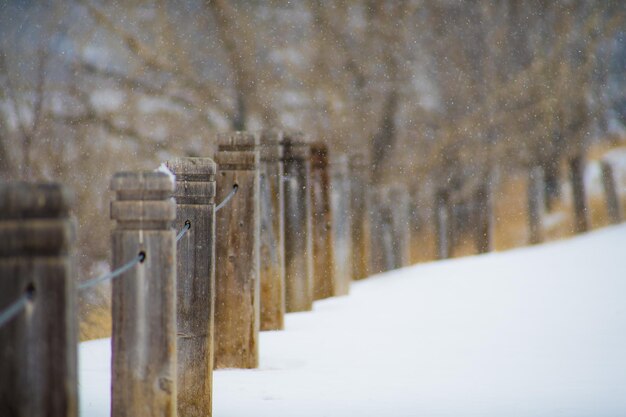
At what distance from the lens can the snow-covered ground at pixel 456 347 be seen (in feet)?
15.2

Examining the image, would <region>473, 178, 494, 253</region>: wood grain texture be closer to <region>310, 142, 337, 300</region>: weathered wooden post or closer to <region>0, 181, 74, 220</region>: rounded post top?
<region>310, 142, 337, 300</region>: weathered wooden post

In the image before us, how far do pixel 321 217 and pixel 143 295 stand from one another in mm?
4843

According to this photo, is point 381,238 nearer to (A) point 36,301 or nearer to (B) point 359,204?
(B) point 359,204

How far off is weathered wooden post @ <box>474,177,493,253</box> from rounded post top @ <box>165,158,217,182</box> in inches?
387

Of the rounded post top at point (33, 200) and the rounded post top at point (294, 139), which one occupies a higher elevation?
the rounded post top at point (294, 139)

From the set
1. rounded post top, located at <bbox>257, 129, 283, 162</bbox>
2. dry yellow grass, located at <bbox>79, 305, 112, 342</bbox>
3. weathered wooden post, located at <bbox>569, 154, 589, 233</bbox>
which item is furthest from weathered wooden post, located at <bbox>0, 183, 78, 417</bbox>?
weathered wooden post, located at <bbox>569, 154, 589, 233</bbox>

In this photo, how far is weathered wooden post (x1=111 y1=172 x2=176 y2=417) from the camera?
3260mm

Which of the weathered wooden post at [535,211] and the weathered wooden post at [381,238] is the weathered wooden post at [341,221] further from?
the weathered wooden post at [535,211]

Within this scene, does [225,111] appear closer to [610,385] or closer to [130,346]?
[610,385]

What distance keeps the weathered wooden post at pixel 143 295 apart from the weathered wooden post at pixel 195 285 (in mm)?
819

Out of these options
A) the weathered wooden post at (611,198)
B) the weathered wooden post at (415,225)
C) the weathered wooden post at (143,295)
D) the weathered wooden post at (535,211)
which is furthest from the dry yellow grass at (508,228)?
the weathered wooden post at (143,295)

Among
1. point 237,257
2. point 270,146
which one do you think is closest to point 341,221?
point 270,146

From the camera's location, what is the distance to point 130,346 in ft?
10.8

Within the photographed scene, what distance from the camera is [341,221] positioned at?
28.3 ft
